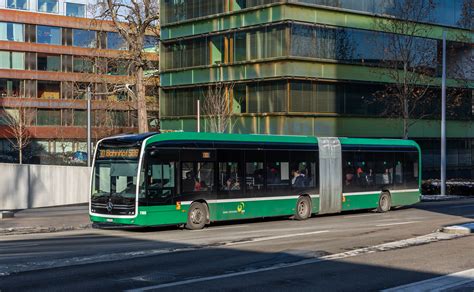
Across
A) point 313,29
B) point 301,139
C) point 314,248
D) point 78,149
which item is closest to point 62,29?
point 78,149

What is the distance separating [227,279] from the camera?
1156cm

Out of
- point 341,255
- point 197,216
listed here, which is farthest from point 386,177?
point 341,255

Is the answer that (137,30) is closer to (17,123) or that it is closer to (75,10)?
(17,123)

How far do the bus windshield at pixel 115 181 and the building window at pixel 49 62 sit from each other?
217ft

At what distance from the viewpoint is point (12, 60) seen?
81.6m

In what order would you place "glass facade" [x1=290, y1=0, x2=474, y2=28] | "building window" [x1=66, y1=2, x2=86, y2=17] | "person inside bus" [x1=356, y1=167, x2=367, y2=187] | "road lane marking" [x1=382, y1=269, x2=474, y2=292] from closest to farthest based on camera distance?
"road lane marking" [x1=382, y1=269, x2=474, y2=292] < "person inside bus" [x1=356, y1=167, x2=367, y2=187] < "glass facade" [x1=290, y1=0, x2=474, y2=28] < "building window" [x1=66, y1=2, x2=86, y2=17]

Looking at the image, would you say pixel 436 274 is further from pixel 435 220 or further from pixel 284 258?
pixel 435 220

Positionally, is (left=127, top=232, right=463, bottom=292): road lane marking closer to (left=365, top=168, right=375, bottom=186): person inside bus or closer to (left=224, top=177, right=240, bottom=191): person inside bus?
(left=224, top=177, right=240, bottom=191): person inside bus

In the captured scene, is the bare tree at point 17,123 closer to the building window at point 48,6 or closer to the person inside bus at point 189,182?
the building window at point 48,6

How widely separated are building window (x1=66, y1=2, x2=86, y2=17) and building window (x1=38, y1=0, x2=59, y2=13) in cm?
195

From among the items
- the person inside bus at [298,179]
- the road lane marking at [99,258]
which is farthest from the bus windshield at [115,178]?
the person inside bus at [298,179]

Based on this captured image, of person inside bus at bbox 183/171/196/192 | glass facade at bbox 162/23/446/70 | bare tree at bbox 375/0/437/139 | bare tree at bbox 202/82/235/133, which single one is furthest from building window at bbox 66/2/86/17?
person inside bus at bbox 183/171/196/192

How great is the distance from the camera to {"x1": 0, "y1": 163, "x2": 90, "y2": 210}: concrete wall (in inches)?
1287

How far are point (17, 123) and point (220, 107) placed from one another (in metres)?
38.6
